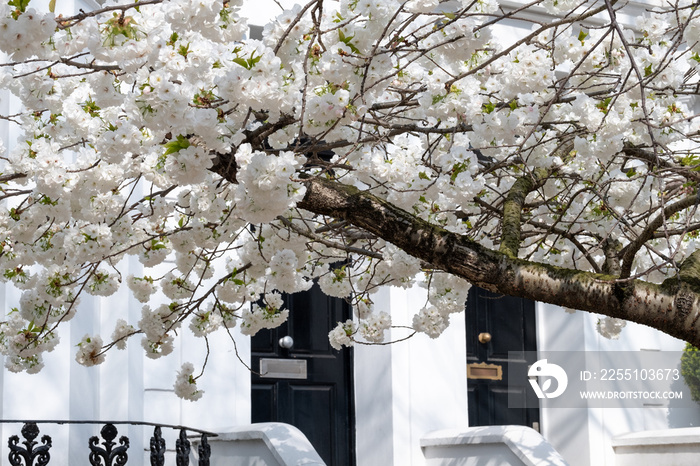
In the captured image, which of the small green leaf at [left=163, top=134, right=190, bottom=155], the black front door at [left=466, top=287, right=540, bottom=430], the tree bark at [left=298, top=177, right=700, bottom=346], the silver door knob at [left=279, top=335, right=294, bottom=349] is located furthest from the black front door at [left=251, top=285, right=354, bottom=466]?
the small green leaf at [left=163, top=134, right=190, bottom=155]

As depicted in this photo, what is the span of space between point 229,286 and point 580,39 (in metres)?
2.12

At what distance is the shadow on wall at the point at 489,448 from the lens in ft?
20.6

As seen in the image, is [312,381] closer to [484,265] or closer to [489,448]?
[489,448]

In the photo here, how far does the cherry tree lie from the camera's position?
3.09 meters

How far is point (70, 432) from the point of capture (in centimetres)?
609

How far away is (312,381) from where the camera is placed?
7.90 metres

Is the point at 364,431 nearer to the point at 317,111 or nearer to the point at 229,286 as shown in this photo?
the point at 229,286

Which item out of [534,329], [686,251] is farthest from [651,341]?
[686,251]

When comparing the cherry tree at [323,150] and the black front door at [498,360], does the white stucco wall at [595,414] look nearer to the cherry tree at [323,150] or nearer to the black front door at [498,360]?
the black front door at [498,360]

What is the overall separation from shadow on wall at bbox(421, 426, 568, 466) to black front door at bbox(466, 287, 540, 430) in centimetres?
120

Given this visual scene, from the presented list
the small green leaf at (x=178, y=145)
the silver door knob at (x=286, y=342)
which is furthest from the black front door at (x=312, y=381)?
the small green leaf at (x=178, y=145)

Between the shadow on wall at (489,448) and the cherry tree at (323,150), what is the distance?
1246 millimetres

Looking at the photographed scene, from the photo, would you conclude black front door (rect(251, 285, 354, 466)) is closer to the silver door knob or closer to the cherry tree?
the silver door knob

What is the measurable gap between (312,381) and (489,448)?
69.7 inches
